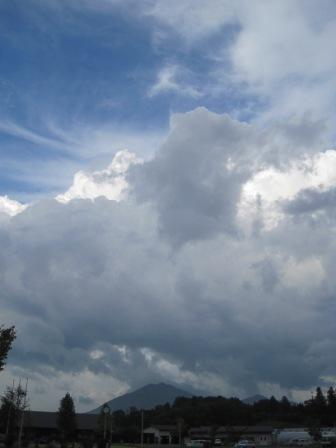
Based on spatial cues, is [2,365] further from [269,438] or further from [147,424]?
[147,424]

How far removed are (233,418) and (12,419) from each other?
96.7 metres

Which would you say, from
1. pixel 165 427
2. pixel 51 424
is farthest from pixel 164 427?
pixel 51 424

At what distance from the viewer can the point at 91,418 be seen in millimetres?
158750

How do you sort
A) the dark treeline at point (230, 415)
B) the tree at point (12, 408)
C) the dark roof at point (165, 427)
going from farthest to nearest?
1. the dark treeline at point (230, 415)
2. the dark roof at point (165, 427)
3. the tree at point (12, 408)

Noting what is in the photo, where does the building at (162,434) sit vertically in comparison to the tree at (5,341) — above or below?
above

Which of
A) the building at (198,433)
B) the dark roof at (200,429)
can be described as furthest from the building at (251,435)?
the dark roof at (200,429)

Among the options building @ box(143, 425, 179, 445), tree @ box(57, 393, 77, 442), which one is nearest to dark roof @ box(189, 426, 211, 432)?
building @ box(143, 425, 179, 445)

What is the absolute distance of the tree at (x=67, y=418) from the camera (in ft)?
377

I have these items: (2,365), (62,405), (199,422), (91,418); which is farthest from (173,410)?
(2,365)

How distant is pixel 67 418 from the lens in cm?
11744

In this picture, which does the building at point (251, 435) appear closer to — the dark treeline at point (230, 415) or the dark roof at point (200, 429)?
the dark roof at point (200, 429)

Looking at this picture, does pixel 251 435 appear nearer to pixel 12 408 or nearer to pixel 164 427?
pixel 164 427

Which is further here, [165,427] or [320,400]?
[320,400]

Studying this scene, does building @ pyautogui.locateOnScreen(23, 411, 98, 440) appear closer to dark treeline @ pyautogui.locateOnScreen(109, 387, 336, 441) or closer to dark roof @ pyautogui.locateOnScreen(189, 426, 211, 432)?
dark treeline @ pyautogui.locateOnScreen(109, 387, 336, 441)
